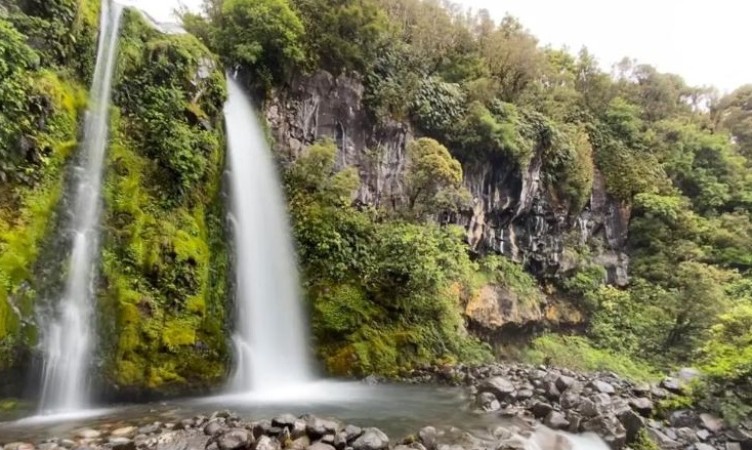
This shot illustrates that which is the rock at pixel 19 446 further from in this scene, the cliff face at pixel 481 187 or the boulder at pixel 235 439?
the cliff face at pixel 481 187

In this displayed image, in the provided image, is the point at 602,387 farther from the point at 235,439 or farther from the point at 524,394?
the point at 235,439

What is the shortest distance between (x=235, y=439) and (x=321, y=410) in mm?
2906

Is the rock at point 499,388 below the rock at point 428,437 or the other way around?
the other way around

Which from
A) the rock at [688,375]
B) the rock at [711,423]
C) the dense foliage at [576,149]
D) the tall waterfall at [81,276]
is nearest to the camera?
the tall waterfall at [81,276]

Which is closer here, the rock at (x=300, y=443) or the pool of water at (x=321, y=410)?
the rock at (x=300, y=443)

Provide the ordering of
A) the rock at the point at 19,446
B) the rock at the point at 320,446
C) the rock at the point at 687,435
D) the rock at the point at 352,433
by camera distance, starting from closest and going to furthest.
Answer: the rock at the point at 19,446 < the rock at the point at 320,446 < the rock at the point at 352,433 < the rock at the point at 687,435

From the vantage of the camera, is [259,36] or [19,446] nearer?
[19,446]

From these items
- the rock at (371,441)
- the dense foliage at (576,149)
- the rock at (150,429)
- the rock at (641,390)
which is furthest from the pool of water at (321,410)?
the rock at (641,390)

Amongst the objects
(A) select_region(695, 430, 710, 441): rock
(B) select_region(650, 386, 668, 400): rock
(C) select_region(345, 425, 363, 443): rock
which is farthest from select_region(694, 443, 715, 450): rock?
(C) select_region(345, 425, 363, 443): rock

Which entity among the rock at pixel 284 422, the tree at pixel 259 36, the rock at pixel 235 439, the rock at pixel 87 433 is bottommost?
the rock at pixel 235 439

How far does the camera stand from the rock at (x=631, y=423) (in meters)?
8.52

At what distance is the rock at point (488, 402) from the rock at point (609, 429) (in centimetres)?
182

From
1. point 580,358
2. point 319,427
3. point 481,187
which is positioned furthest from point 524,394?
point 481,187

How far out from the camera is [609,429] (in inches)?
322
